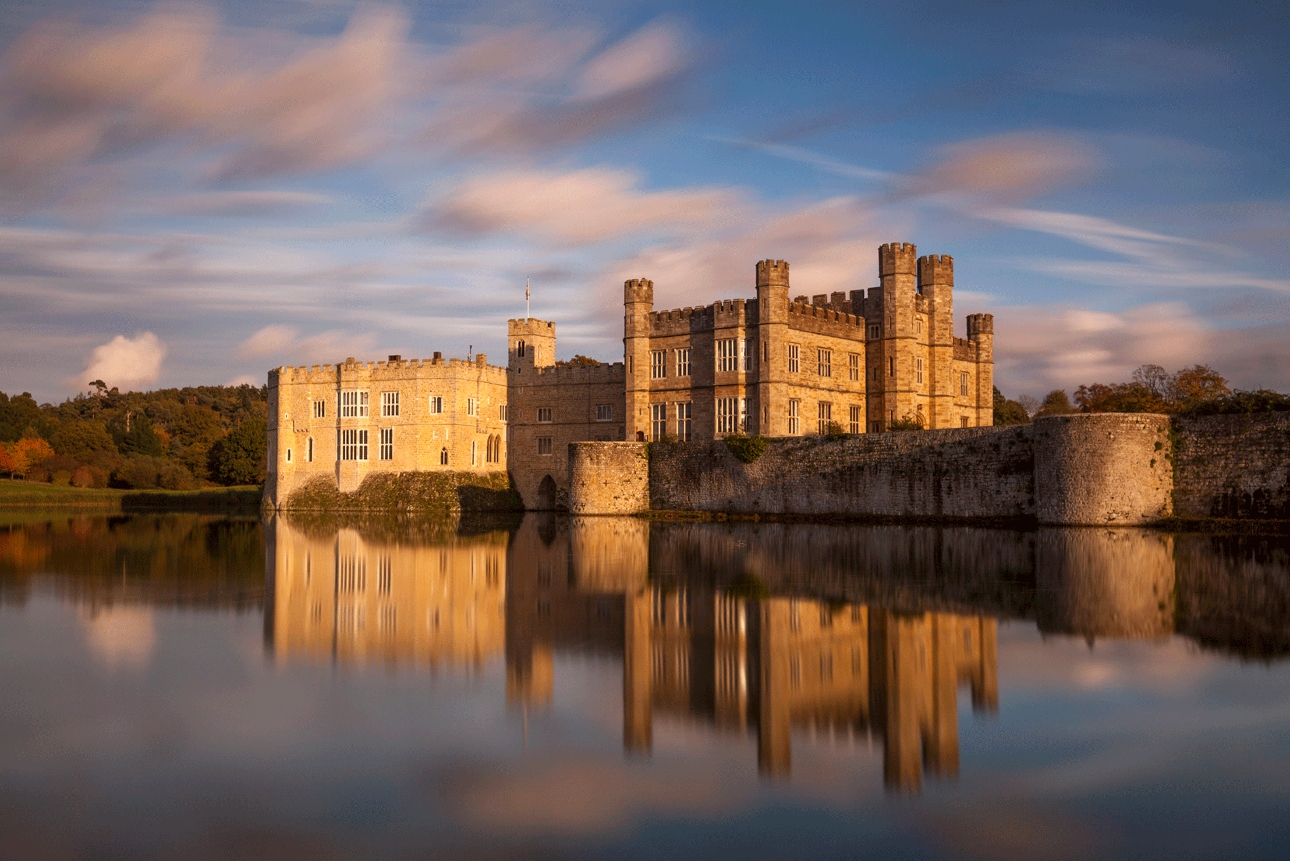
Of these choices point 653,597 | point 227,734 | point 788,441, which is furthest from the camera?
point 788,441

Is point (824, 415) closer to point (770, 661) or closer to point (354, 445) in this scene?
point (354, 445)

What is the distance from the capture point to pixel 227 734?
8.44 meters

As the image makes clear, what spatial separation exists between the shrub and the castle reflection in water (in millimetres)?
12091

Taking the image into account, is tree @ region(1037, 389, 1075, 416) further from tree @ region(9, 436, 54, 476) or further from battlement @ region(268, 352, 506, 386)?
tree @ region(9, 436, 54, 476)

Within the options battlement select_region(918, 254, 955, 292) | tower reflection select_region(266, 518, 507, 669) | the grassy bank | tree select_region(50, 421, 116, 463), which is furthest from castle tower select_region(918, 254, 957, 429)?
tree select_region(50, 421, 116, 463)

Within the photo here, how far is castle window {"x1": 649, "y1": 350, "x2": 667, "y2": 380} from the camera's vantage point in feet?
149

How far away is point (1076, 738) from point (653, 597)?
8.40 meters

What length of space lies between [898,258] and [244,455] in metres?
49.2

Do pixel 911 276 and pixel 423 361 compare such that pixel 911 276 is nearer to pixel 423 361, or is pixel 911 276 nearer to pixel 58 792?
pixel 423 361

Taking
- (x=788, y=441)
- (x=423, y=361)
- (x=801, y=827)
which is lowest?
(x=801, y=827)

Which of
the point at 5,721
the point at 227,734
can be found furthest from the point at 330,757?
the point at 5,721

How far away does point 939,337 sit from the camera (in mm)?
45000

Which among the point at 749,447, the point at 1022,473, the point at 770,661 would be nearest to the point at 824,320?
the point at 749,447

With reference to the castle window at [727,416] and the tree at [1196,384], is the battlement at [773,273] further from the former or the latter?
the tree at [1196,384]
